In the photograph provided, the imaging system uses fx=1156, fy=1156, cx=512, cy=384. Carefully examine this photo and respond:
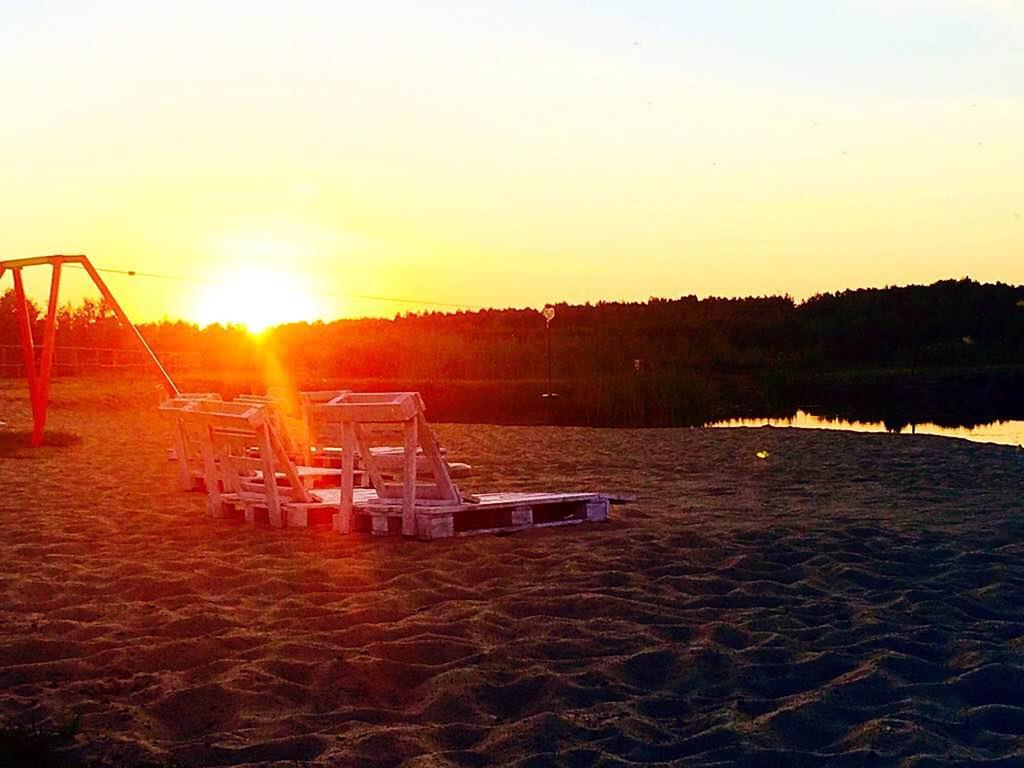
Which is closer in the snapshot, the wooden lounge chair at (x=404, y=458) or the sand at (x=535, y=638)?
the sand at (x=535, y=638)

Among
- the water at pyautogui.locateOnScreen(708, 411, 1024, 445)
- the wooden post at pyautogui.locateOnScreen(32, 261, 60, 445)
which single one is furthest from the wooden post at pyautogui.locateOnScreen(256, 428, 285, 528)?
the water at pyautogui.locateOnScreen(708, 411, 1024, 445)

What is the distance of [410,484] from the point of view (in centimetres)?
898

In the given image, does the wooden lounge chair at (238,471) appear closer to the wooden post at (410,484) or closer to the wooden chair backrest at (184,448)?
the wooden chair backrest at (184,448)

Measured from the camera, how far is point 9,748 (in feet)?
14.4

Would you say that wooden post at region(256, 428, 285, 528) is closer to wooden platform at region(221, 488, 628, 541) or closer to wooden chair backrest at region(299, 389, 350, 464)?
wooden platform at region(221, 488, 628, 541)

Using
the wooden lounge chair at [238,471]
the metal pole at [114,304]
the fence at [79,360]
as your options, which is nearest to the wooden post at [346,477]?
the wooden lounge chair at [238,471]

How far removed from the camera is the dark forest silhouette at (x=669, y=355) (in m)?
32.4

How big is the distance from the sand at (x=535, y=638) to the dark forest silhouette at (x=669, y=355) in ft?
62.8

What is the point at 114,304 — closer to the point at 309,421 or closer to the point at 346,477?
the point at 309,421

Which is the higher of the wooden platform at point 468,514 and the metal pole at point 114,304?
the metal pole at point 114,304

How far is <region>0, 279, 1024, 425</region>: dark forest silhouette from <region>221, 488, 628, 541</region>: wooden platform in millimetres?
18092

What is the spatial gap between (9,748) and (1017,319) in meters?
Result: 61.1

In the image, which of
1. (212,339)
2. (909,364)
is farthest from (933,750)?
(212,339)

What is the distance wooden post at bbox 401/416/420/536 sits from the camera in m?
8.73
